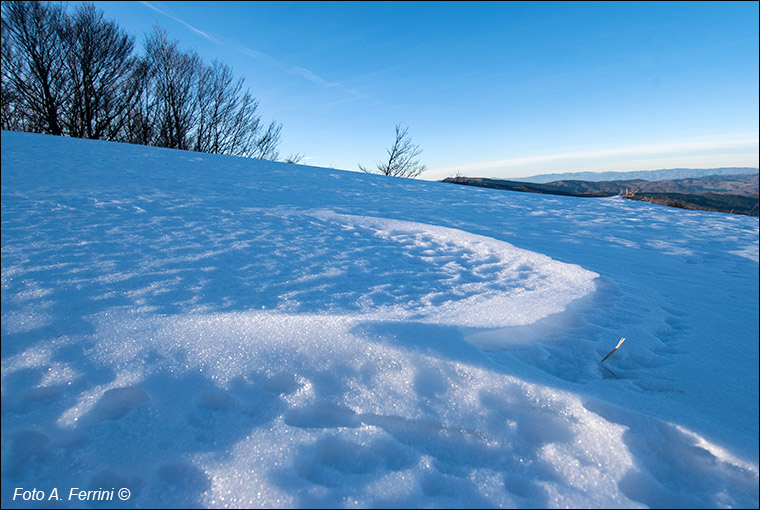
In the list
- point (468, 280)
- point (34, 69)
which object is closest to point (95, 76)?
point (34, 69)

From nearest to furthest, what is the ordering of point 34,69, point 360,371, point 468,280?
point 360,371 → point 468,280 → point 34,69

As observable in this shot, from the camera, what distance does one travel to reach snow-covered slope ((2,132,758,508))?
1.06 metres

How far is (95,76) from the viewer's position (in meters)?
15.2

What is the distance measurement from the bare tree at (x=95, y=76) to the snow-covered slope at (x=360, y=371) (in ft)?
55.2

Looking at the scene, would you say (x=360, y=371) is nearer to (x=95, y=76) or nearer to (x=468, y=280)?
(x=468, y=280)

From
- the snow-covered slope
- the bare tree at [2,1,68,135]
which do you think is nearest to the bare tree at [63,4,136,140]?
the bare tree at [2,1,68,135]

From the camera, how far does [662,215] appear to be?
560 centimetres

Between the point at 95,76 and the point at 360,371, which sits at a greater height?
the point at 95,76

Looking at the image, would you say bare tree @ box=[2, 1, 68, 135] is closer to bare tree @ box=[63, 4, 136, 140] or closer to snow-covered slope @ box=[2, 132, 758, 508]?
bare tree @ box=[63, 4, 136, 140]

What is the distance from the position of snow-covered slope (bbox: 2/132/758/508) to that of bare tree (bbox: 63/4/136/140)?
1682cm

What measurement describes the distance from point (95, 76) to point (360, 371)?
20.8 m

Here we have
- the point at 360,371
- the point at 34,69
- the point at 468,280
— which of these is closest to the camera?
the point at 360,371

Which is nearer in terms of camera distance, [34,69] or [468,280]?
[468,280]

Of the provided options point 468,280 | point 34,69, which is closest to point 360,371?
point 468,280
